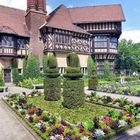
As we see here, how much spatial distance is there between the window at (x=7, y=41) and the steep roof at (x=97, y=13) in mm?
13272

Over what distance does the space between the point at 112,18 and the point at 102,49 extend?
591cm

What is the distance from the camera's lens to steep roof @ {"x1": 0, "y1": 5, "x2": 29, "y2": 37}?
30594mm

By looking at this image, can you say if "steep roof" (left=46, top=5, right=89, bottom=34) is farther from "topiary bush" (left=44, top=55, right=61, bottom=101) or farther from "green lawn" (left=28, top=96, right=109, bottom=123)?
"green lawn" (left=28, top=96, right=109, bottom=123)

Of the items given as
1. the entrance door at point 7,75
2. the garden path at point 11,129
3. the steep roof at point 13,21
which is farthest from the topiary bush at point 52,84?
the entrance door at point 7,75

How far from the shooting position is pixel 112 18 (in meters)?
37.8

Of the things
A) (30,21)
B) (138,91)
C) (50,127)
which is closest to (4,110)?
(50,127)

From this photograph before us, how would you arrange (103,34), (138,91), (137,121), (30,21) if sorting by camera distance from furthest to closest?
(103,34), (30,21), (138,91), (137,121)

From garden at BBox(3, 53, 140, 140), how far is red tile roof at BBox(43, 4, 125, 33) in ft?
57.5

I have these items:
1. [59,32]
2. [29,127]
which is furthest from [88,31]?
[29,127]

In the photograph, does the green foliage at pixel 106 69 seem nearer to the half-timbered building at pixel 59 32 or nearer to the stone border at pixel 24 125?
the half-timbered building at pixel 59 32

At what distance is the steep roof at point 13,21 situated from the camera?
30.6m

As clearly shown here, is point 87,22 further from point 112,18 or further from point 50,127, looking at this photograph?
point 50,127

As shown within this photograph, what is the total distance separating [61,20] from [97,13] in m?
8.51

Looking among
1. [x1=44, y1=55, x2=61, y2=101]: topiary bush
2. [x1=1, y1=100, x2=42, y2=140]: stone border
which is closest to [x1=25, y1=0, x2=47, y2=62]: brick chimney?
[x1=44, y1=55, x2=61, y2=101]: topiary bush
